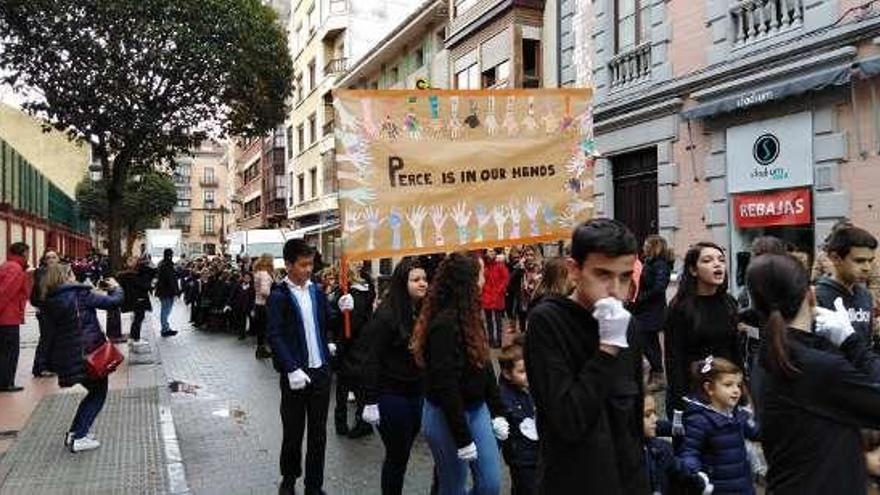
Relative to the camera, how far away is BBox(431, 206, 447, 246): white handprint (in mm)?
6205

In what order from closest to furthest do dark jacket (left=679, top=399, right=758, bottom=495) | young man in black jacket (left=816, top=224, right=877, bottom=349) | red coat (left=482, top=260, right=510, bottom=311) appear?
dark jacket (left=679, top=399, right=758, bottom=495), young man in black jacket (left=816, top=224, right=877, bottom=349), red coat (left=482, top=260, right=510, bottom=311)

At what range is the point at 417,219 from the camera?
618 cm

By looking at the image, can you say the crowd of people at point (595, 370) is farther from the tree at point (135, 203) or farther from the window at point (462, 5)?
the tree at point (135, 203)

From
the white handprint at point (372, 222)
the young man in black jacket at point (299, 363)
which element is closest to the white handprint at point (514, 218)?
the white handprint at point (372, 222)

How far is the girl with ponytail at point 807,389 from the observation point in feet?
9.23

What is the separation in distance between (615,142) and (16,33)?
14.3 meters

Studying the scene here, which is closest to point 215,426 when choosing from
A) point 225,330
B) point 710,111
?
point 710,111

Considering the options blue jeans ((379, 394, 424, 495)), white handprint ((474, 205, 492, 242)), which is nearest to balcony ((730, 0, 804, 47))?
white handprint ((474, 205, 492, 242))

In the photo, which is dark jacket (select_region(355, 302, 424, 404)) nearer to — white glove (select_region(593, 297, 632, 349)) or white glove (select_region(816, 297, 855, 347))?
white glove (select_region(816, 297, 855, 347))

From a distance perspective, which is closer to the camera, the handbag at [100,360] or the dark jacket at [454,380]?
the dark jacket at [454,380]

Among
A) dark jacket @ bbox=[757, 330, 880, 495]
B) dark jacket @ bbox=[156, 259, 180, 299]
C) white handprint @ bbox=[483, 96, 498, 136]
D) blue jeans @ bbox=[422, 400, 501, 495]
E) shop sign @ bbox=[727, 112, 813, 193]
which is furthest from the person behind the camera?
dark jacket @ bbox=[156, 259, 180, 299]

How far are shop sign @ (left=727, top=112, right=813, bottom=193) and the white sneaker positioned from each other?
29.7ft

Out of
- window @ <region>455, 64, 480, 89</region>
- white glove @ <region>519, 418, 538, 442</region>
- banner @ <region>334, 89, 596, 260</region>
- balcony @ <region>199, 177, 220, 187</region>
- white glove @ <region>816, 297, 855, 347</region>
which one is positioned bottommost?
white glove @ <region>519, 418, 538, 442</region>

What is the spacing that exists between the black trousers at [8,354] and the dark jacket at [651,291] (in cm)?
762
